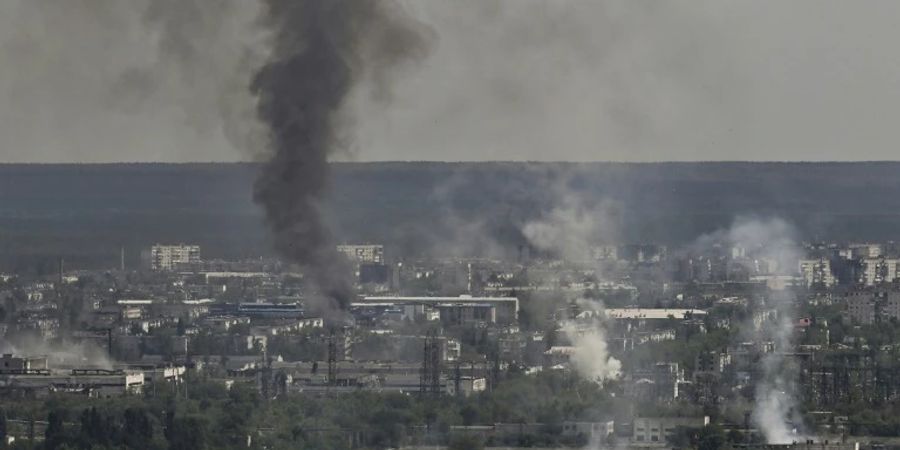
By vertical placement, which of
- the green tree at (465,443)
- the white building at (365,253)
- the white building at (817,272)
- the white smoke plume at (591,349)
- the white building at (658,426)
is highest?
the white building at (365,253)

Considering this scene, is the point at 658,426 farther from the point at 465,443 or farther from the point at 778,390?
the point at 778,390

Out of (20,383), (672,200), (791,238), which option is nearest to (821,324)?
(20,383)

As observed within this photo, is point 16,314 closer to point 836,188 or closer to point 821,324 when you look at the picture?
point 821,324

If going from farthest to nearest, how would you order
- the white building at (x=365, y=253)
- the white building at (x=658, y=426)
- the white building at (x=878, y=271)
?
the white building at (x=365, y=253), the white building at (x=878, y=271), the white building at (x=658, y=426)

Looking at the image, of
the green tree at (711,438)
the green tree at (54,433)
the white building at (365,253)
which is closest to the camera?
the green tree at (54,433)

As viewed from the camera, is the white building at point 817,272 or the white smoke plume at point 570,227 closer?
the white building at point 817,272

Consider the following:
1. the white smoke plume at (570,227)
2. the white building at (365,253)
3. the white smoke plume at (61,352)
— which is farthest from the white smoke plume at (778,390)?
the white building at (365,253)

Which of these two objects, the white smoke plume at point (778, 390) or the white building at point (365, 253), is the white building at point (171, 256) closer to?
the white building at point (365, 253)
